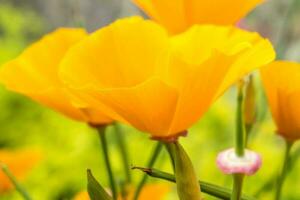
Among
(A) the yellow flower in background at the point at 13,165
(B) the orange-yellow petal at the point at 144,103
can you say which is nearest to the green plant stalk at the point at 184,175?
(B) the orange-yellow petal at the point at 144,103

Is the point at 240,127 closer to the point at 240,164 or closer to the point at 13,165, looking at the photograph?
the point at 240,164

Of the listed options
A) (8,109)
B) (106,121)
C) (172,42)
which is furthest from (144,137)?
(172,42)

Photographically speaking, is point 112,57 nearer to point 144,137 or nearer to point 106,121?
point 106,121

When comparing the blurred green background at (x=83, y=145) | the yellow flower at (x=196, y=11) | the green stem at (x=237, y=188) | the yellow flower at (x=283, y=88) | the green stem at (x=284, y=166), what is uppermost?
the blurred green background at (x=83, y=145)

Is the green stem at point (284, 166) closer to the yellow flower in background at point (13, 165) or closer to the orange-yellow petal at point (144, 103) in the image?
the orange-yellow petal at point (144, 103)

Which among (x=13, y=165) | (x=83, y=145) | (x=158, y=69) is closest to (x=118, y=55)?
(x=158, y=69)

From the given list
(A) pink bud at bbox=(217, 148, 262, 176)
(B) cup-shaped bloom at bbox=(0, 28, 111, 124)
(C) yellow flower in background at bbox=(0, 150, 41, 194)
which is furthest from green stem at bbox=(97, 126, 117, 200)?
(C) yellow flower in background at bbox=(0, 150, 41, 194)
